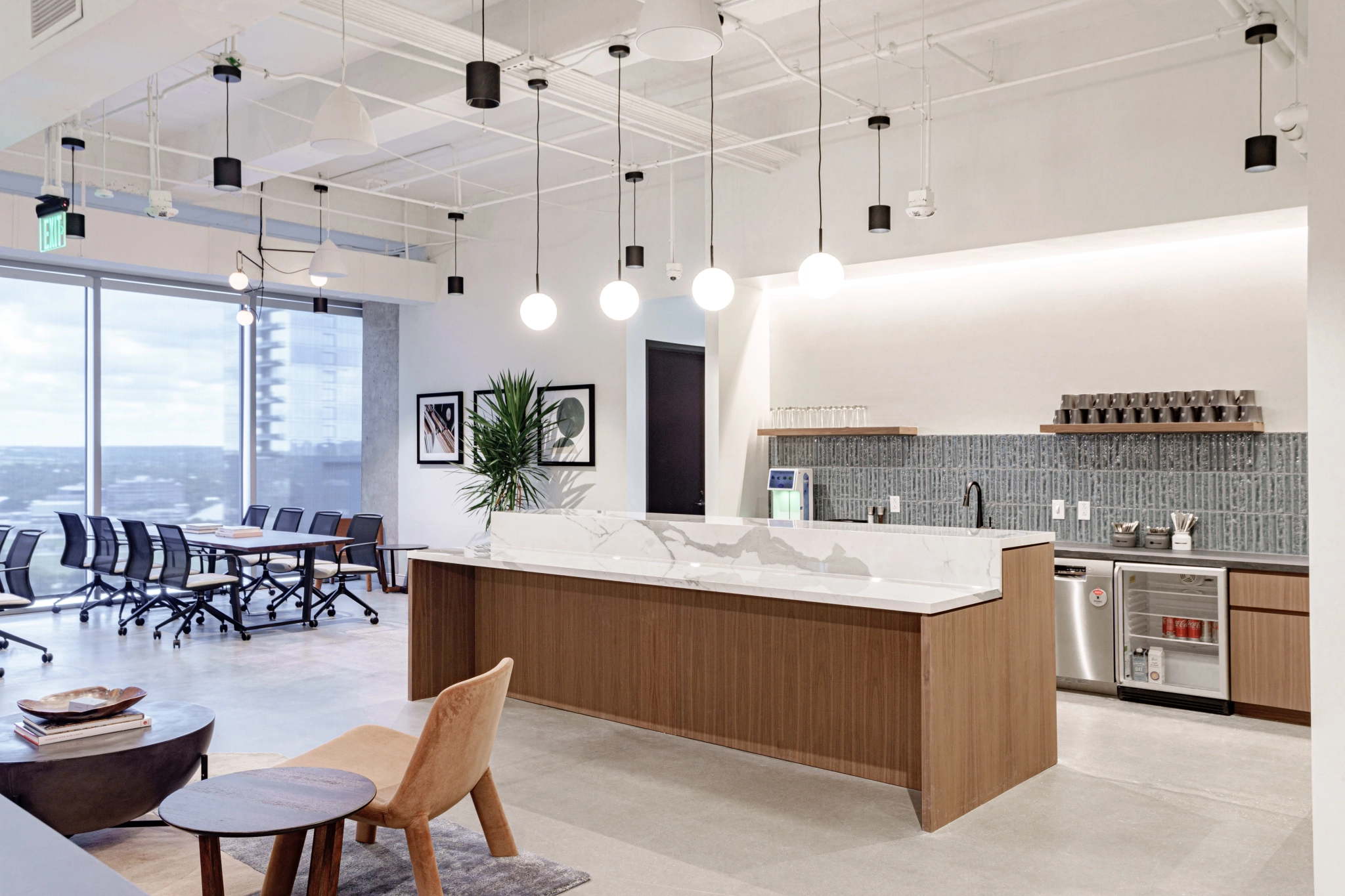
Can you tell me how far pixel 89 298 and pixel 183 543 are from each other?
11.2ft

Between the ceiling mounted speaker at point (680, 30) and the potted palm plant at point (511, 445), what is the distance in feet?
18.6

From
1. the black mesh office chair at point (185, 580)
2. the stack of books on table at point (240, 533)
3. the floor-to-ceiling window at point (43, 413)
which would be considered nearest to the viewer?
the black mesh office chair at point (185, 580)

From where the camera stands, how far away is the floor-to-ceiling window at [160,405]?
361 inches

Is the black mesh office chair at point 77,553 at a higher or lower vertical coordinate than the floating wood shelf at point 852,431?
lower

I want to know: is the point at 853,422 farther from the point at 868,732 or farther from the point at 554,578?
the point at 868,732

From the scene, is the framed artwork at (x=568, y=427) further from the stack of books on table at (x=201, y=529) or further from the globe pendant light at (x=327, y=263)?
the stack of books on table at (x=201, y=529)

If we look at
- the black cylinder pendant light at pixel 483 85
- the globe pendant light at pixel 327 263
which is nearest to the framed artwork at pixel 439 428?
the globe pendant light at pixel 327 263

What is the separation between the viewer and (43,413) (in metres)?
9.24

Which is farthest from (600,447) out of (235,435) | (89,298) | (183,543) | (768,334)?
(89,298)

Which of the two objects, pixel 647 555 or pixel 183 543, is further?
pixel 183 543

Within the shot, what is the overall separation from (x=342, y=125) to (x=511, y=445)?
5035 mm

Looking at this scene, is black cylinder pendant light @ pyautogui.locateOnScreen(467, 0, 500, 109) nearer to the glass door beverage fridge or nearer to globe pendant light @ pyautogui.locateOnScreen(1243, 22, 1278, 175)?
globe pendant light @ pyautogui.locateOnScreen(1243, 22, 1278, 175)

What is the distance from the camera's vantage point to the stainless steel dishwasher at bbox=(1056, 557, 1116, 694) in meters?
5.79

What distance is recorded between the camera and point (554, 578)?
18.5 feet
